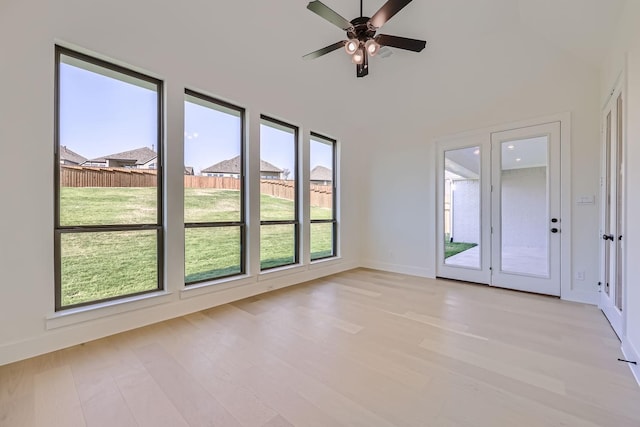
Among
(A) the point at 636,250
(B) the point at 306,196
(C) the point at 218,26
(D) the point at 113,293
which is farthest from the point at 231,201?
(A) the point at 636,250

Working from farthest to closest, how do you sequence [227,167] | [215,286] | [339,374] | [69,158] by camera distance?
[227,167] → [215,286] → [69,158] → [339,374]

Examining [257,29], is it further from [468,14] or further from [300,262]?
[300,262]

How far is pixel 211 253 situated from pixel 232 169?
46.5 inches

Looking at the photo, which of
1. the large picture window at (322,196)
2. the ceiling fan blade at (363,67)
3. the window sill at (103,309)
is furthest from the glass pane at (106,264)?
the ceiling fan blade at (363,67)

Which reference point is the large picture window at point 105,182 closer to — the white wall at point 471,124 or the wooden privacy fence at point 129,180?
the wooden privacy fence at point 129,180

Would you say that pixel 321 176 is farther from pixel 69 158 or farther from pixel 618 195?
pixel 618 195

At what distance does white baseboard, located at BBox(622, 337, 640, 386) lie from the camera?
1902mm

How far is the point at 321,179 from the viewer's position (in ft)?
17.0

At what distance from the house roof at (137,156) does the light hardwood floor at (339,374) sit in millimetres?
1777

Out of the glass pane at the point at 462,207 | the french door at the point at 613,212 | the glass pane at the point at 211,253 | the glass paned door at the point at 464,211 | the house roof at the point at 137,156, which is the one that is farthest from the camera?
the glass pane at the point at 462,207

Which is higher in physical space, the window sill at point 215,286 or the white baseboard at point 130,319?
the window sill at point 215,286

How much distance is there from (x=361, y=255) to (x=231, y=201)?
321 centimetres

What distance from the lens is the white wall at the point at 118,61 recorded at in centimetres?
213

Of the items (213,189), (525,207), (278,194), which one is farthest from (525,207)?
(213,189)
